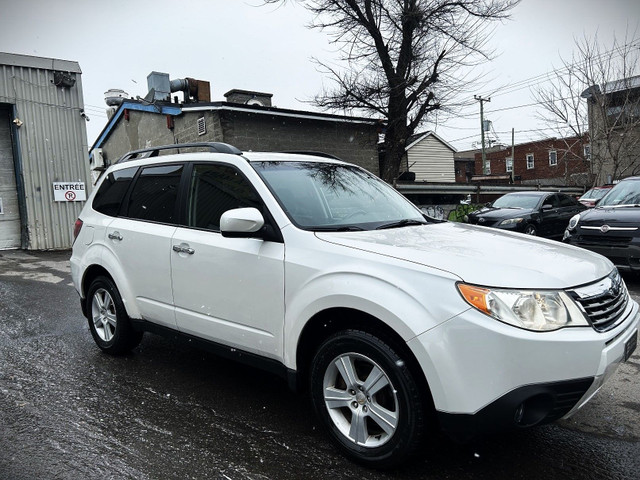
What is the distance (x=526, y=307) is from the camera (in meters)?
2.30

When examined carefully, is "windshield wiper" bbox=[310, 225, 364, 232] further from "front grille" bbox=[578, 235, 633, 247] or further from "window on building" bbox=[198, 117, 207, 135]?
"window on building" bbox=[198, 117, 207, 135]

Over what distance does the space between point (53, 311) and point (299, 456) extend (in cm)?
481

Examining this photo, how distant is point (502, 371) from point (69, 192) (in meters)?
13.1

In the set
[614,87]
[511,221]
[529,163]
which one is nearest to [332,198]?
[511,221]

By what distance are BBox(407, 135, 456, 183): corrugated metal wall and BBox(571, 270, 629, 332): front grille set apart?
33363 mm

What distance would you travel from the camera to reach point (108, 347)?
177 inches

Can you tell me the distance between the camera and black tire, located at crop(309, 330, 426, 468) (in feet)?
8.00

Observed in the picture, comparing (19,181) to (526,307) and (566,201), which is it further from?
(566,201)

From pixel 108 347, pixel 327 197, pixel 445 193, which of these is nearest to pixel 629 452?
pixel 327 197

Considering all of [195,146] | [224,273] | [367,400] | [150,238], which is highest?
[195,146]

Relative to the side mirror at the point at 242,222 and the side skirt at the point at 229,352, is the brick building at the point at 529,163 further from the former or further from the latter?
the side mirror at the point at 242,222

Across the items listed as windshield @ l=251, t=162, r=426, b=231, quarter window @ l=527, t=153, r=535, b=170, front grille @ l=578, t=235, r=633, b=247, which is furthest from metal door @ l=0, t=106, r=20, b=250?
quarter window @ l=527, t=153, r=535, b=170

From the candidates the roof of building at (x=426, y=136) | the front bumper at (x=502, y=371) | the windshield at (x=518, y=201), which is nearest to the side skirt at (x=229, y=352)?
the front bumper at (x=502, y=371)

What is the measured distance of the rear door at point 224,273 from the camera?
3.04 m
